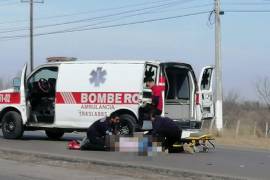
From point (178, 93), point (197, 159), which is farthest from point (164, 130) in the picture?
point (178, 93)

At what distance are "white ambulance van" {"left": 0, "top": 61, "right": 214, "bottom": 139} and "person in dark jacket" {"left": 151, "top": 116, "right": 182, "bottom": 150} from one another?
1371 mm

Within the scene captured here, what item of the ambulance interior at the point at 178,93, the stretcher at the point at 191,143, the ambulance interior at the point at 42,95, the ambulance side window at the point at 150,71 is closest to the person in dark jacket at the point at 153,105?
the ambulance side window at the point at 150,71

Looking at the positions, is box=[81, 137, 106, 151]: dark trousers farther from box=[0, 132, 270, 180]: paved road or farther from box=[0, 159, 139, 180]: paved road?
box=[0, 159, 139, 180]: paved road

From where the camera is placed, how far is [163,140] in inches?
637

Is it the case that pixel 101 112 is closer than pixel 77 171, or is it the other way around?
pixel 77 171

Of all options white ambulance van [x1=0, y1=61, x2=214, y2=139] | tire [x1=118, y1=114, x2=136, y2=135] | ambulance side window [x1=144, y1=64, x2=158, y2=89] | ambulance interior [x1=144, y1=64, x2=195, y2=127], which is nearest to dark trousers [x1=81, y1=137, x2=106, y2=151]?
tire [x1=118, y1=114, x2=136, y2=135]

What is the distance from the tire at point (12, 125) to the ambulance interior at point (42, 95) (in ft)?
1.31

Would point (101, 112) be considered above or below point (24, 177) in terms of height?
above

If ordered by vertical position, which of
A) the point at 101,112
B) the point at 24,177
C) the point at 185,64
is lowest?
the point at 24,177

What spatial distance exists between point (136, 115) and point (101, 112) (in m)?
1.16

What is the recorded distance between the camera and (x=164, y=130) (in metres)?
16.0

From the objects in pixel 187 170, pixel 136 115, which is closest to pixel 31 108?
pixel 136 115

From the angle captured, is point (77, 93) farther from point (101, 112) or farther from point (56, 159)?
point (56, 159)

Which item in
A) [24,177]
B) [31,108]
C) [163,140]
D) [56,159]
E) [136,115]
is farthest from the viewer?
[31,108]
